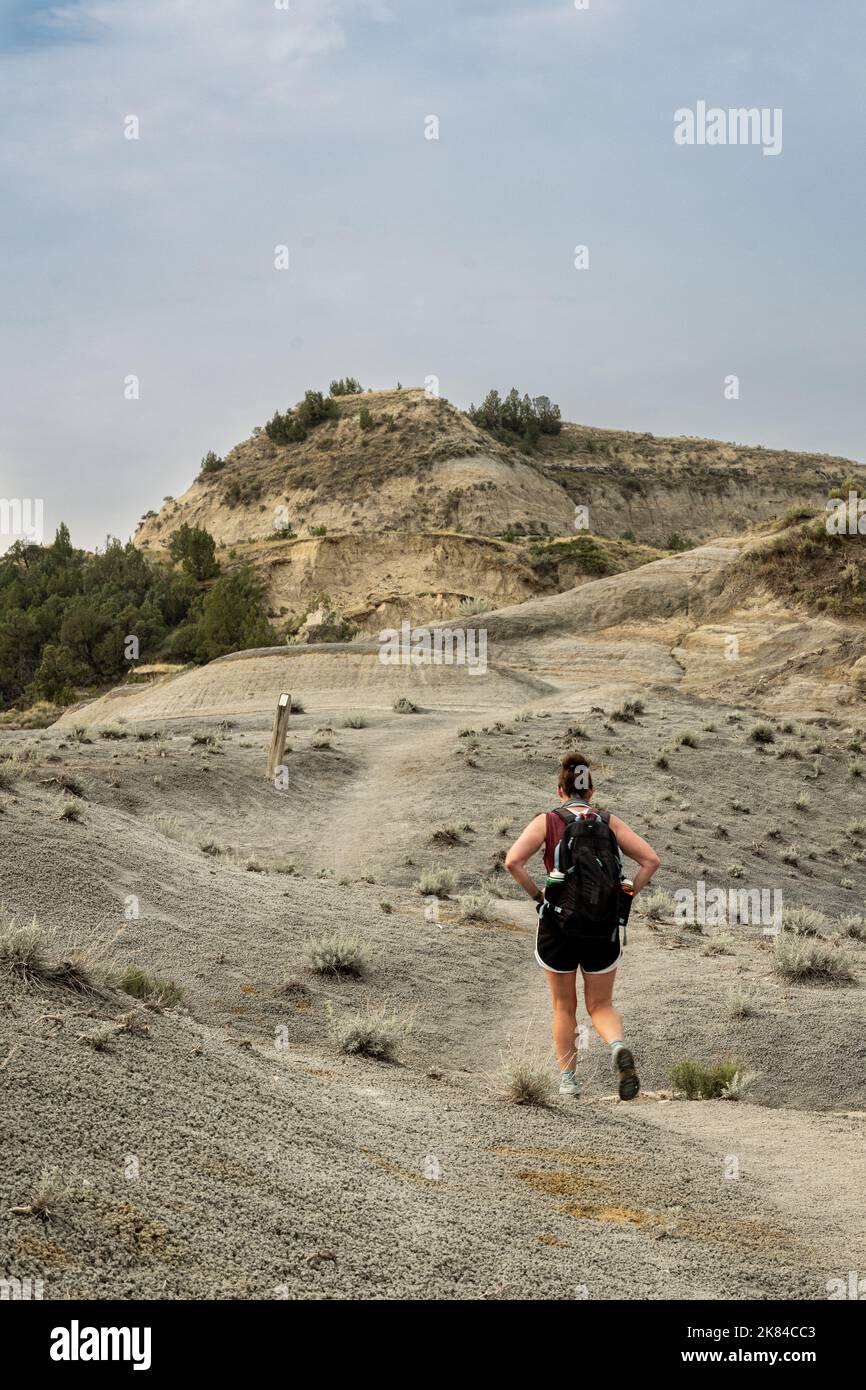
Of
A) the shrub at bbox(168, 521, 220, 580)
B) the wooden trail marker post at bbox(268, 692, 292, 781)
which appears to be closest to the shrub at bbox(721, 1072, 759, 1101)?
the wooden trail marker post at bbox(268, 692, 292, 781)

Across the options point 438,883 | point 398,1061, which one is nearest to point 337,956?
point 398,1061

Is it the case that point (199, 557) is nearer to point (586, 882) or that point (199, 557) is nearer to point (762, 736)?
point (762, 736)

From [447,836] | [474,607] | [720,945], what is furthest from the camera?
[474,607]

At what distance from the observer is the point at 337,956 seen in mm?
10477

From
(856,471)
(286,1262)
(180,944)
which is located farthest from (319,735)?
(856,471)

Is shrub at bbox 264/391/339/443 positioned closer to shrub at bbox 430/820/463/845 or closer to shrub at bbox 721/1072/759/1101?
shrub at bbox 430/820/463/845

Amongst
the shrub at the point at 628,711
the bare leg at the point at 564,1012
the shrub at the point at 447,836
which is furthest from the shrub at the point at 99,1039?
the shrub at the point at 628,711

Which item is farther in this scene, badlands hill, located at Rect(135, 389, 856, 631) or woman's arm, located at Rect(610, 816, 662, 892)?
badlands hill, located at Rect(135, 389, 856, 631)

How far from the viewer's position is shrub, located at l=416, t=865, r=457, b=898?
15.0 meters

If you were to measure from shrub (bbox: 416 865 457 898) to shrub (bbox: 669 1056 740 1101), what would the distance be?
642 centimetres

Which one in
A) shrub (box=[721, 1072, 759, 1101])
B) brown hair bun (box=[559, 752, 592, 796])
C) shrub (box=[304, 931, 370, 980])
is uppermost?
brown hair bun (box=[559, 752, 592, 796])

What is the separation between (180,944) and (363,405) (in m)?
69.6

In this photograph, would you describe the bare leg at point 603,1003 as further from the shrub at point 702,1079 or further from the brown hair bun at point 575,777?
the shrub at point 702,1079

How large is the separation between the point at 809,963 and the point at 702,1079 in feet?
9.46
